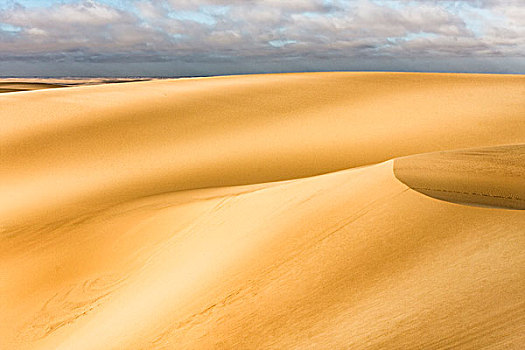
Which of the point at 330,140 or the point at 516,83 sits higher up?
the point at 516,83

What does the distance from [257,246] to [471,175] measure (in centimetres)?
269

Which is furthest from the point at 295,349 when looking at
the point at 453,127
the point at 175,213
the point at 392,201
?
the point at 453,127

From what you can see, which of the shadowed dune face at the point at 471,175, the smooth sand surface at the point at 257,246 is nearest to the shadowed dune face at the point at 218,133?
the smooth sand surface at the point at 257,246

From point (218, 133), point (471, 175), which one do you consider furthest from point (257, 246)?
point (218, 133)

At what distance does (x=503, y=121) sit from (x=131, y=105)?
11752 mm

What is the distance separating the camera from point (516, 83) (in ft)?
65.9

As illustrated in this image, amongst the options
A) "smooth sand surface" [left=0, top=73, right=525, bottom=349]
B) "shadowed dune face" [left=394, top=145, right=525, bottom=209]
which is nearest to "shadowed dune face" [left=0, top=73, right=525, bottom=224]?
"smooth sand surface" [left=0, top=73, right=525, bottom=349]

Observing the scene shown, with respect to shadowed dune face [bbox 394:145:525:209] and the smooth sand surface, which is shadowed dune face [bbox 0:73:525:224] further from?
shadowed dune face [bbox 394:145:525:209]

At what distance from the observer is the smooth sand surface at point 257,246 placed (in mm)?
2908

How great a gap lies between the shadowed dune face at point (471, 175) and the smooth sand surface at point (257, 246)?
4 centimetres

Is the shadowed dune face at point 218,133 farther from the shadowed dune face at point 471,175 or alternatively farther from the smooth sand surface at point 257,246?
the shadowed dune face at point 471,175

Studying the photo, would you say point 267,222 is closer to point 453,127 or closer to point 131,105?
point 453,127

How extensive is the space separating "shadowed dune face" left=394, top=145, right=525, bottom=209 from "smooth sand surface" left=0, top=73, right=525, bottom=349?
4cm

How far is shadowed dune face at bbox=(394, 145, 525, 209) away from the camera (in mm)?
4459
